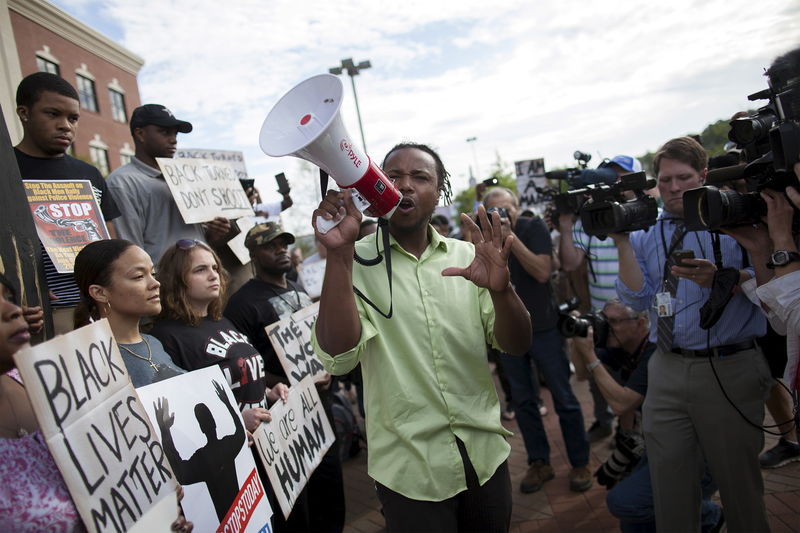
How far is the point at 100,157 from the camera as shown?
2248cm

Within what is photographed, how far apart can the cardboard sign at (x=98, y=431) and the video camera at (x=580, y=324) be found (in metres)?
2.43

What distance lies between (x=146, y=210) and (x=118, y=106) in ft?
74.9

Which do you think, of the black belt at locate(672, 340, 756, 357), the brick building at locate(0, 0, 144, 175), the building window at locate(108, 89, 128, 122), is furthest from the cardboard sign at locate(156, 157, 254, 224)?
Result: the building window at locate(108, 89, 128, 122)

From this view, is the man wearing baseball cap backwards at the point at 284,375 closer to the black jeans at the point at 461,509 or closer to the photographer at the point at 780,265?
the black jeans at the point at 461,509

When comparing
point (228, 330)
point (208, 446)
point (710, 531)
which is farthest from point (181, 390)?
point (710, 531)

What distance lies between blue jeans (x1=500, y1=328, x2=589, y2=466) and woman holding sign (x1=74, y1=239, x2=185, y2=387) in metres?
2.83

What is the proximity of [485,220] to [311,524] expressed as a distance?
2.52 metres

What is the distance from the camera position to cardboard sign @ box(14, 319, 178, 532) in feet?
4.24

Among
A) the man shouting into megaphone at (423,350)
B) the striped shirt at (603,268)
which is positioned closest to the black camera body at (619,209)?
the man shouting into megaphone at (423,350)

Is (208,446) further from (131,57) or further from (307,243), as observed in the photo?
(307,243)

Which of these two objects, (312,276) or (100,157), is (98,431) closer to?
(312,276)

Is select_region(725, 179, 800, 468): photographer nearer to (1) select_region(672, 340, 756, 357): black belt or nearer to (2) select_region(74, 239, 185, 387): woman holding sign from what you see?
(1) select_region(672, 340, 756, 357): black belt

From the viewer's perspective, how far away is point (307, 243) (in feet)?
114

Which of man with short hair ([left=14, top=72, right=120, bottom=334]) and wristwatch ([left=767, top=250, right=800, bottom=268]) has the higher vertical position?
man with short hair ([left=14, top=72, right=120, bottom=334])
